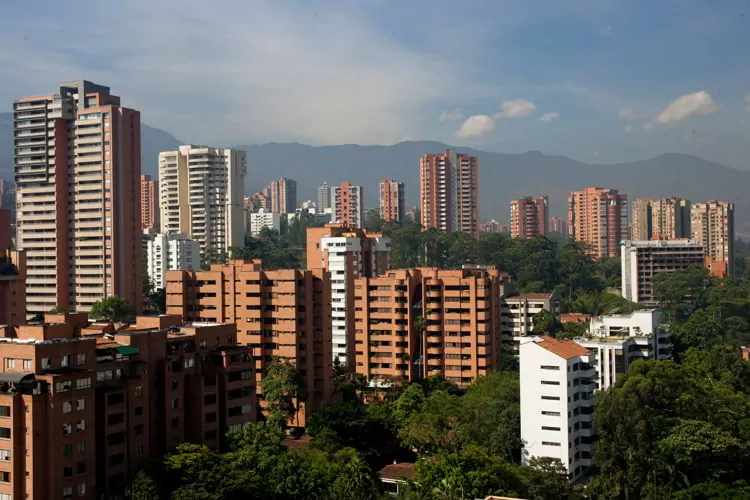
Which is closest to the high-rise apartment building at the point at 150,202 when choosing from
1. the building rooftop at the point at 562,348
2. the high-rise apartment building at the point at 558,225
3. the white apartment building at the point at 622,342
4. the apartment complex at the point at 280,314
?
the apartment complex at the point at 280,314

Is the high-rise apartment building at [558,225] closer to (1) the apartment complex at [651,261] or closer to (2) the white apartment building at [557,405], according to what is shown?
(1) the apartment complex at [651,261]

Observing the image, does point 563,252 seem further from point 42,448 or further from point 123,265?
point 42,448

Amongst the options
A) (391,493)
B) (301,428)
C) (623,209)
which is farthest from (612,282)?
(391,493)

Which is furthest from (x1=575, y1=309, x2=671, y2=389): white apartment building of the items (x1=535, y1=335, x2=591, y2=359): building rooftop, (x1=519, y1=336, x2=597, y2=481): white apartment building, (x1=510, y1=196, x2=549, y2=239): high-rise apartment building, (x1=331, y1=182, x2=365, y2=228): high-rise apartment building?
(x1=510, y1=196, x2=549, y2=239): high-rise apartment building

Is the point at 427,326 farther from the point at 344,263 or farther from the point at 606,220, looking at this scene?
the point at 606,220

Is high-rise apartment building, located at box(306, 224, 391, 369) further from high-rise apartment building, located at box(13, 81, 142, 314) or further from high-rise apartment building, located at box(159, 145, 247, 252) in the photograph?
high-rise apartment building, located at box(159, 145, 247, 252)
